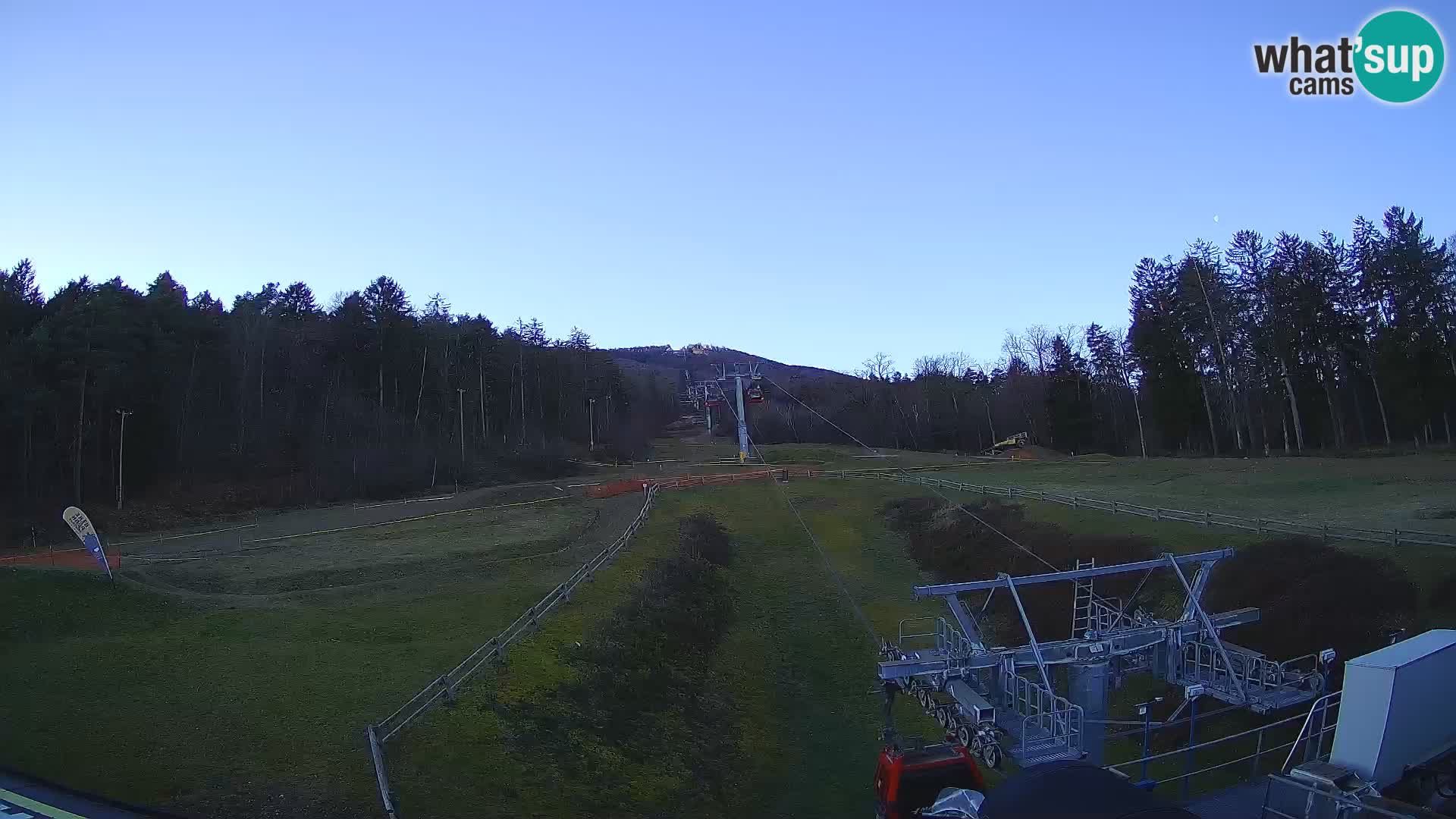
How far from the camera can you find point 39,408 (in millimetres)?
43844

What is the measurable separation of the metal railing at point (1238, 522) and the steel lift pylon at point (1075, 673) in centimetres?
823

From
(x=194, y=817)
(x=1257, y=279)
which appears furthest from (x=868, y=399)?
(x=194, y=817)

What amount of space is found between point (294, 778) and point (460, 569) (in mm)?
16417

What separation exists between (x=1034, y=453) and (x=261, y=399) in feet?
210

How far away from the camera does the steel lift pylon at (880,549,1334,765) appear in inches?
505

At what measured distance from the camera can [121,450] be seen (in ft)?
157

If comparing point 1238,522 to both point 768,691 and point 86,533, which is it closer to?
point 768,691

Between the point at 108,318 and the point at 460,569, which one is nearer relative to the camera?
the point at 460,569

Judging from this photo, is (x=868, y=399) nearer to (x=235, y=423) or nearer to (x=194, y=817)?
(x=235, y=423)

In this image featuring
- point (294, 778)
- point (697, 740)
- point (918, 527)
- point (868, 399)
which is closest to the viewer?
point (294, 778)

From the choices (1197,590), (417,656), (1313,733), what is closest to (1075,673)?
(1197,590)

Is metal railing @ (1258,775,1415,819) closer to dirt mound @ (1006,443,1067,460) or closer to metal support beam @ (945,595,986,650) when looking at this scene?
metal support beam @ (945,595,986,650)

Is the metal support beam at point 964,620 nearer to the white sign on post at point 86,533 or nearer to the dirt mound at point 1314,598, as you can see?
the dirt mound at point 1314,598

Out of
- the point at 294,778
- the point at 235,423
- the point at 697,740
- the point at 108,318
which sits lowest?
the point at 697,740
